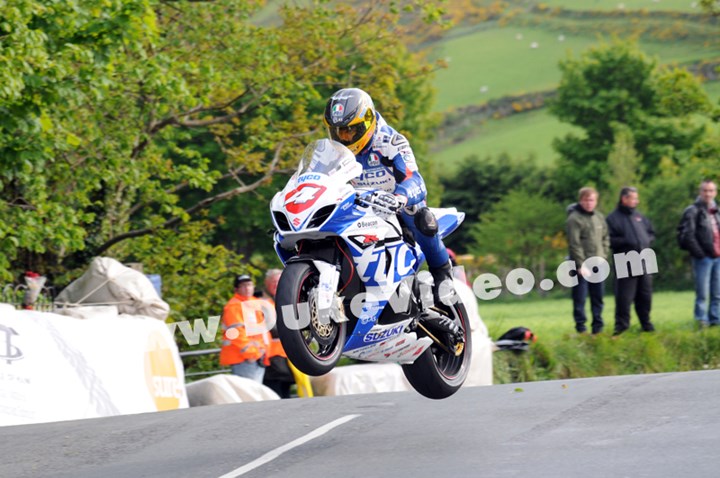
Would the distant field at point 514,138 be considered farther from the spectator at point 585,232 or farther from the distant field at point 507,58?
the spectator at point 585,232

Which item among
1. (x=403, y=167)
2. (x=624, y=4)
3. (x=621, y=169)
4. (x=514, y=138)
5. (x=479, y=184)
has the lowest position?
(x=403, y=167)

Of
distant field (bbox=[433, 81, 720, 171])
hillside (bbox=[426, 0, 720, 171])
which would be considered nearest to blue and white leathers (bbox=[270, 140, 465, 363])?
hillside (bbox=[426, 0, 720, 171])

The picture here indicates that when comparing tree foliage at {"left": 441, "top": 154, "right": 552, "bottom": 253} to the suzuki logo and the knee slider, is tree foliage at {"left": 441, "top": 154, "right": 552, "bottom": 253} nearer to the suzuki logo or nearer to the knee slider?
the suzuki logo

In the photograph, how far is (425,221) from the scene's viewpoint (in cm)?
912

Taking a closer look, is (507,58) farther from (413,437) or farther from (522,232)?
(413,437)

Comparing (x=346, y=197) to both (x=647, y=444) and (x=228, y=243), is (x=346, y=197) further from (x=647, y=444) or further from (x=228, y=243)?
(x=228, y=243)

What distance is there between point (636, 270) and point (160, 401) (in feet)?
25.7

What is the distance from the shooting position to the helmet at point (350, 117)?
28.3ft

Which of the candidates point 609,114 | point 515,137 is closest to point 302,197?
point 609,114

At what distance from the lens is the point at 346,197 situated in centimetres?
841

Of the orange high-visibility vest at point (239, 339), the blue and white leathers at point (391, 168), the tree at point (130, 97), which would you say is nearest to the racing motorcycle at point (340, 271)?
the blue and white leathers at point (391, 168)

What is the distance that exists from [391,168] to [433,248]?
2.55 ft

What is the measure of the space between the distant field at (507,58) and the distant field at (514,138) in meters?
2.73

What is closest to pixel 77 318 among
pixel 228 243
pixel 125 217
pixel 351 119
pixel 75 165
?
pixel 351 119
